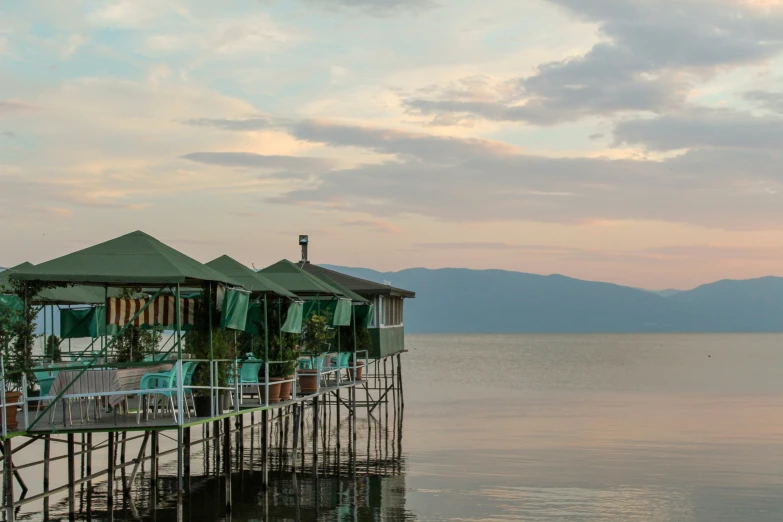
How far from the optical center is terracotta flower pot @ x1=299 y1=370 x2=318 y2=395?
1012 inches

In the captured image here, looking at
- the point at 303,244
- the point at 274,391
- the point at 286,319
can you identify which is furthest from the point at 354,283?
the point at 274,391

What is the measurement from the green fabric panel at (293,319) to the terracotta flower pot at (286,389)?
1162mm

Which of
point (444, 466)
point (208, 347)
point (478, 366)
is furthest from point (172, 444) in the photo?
point (478, 366)

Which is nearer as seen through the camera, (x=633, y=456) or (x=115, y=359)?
(x=115, y=359)

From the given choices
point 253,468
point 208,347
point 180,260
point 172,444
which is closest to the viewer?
point 180,260

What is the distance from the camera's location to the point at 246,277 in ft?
69.4

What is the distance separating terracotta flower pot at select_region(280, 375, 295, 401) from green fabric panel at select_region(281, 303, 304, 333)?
1162 millimetres

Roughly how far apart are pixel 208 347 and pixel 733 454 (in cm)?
2250

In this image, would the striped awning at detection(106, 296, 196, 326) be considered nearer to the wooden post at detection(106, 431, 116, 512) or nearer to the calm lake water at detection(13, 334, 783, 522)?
the wooden post at detection(106, 431, 116, 512)

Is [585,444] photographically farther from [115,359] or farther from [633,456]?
[115,359]

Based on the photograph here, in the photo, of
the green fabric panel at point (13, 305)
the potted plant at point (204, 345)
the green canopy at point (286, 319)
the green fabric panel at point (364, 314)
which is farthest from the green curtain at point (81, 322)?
the green fabric panel at point (13, 305)

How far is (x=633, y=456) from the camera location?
33938 mm

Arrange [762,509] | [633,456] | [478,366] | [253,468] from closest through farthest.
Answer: [762,509] < [253,468] < [633,456] < [478,366]

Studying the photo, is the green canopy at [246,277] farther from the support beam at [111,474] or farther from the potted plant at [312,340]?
the support beam at [111,474]
